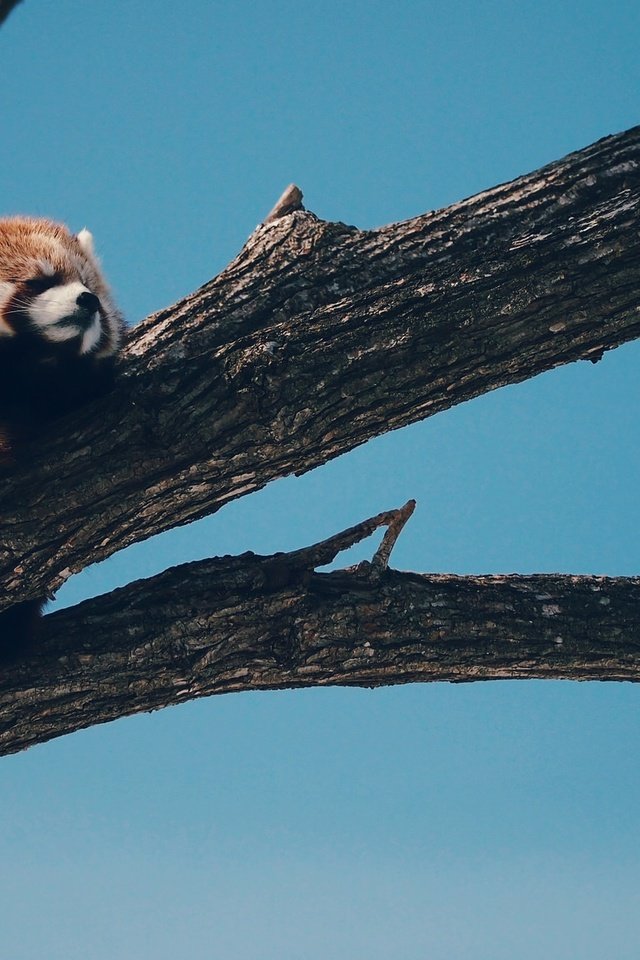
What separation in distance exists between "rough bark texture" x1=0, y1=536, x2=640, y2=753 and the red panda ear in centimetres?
193

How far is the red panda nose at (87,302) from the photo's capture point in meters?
4.43

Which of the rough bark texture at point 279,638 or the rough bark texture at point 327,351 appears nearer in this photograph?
the rough bark texture at point 327,351

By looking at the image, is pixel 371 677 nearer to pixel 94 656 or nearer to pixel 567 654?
pixel 567 654

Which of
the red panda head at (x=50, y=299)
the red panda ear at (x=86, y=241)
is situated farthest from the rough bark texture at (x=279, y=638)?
the red panda ear at (x=86, y=241)

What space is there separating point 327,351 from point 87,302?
3.78 ft

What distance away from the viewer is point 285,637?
15.3 ft

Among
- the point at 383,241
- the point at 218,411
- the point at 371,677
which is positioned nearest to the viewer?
the point at 218,411

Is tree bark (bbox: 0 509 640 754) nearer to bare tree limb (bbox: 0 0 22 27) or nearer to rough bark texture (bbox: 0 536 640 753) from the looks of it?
rough bark texture (bbox: 0 536 640 753)

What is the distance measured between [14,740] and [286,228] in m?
2.68

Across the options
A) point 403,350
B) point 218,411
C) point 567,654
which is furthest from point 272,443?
point 567,654

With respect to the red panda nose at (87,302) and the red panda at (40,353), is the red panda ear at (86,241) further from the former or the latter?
the red panda nose at (87,302)

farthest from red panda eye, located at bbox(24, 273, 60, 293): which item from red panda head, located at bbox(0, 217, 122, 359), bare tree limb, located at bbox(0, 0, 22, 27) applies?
bare tree limb, located at bbox(0, 0, 22, 27)

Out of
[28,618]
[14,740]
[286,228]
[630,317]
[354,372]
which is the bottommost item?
[14,740]

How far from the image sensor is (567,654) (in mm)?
4910
